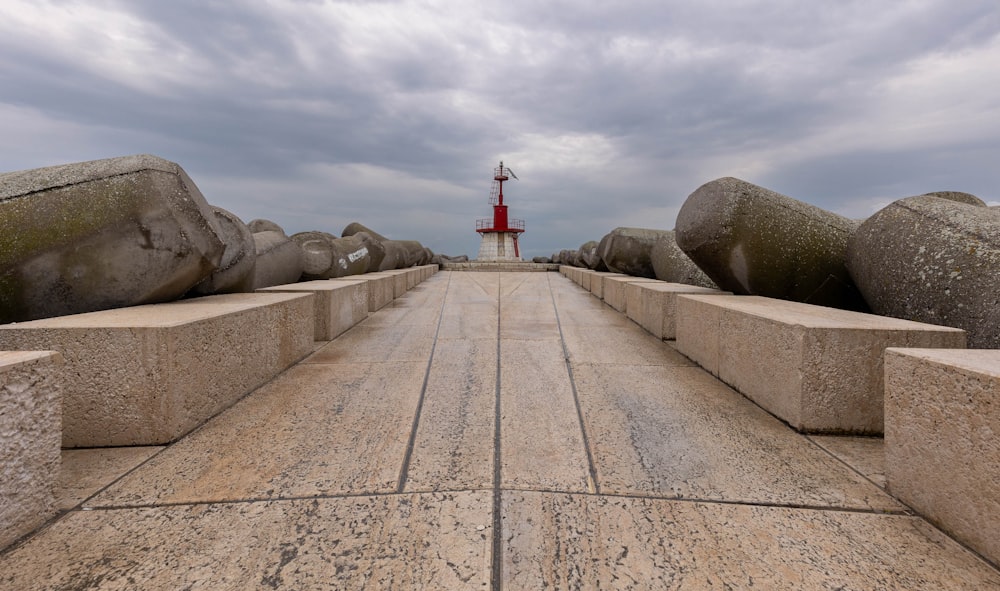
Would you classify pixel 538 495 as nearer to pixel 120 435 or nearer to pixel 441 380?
pixel 441 380

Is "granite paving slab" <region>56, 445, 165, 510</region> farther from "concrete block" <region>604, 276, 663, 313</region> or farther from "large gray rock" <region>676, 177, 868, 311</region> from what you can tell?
"concrete block" <region>604, 276, 663, 313</region>

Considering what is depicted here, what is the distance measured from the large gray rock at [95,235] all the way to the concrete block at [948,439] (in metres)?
3.91

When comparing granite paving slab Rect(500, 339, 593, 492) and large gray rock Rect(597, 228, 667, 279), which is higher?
large gray rock Rect(597, 228, 667, 279)

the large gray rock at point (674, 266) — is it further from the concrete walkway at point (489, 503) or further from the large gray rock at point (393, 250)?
the large gray rock at point (393, 250)

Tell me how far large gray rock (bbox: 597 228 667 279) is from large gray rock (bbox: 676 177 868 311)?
4429 mm

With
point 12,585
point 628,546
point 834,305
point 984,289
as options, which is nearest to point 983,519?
point 628,546

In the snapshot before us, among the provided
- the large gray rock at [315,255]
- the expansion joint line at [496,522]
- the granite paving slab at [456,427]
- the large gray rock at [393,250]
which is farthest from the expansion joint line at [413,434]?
the large gray rock at [393,250]

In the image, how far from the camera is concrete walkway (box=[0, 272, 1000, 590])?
138 centimetres

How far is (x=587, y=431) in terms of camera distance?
2.41 metres

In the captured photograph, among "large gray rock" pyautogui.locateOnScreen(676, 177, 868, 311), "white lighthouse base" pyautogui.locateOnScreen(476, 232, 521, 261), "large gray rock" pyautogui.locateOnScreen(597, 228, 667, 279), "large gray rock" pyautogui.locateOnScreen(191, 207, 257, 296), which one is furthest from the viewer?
"white lighthouse base" pyautogui.locateOnScreen(476, 232, 521, 261)

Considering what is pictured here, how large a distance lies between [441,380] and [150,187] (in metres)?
2.26

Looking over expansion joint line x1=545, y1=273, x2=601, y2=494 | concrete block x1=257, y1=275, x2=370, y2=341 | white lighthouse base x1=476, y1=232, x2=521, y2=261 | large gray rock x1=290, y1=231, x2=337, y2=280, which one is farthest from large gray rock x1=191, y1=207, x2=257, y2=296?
white lighthouse base x1=476, y1=232, x2=521, y2=261

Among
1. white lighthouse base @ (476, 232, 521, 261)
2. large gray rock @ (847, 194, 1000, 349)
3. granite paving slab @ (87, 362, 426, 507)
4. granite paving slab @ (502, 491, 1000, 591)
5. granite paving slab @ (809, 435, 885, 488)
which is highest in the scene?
white lighthouse base @ (476, 232, 521, 261)

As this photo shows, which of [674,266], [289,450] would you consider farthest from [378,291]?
[289,450]
